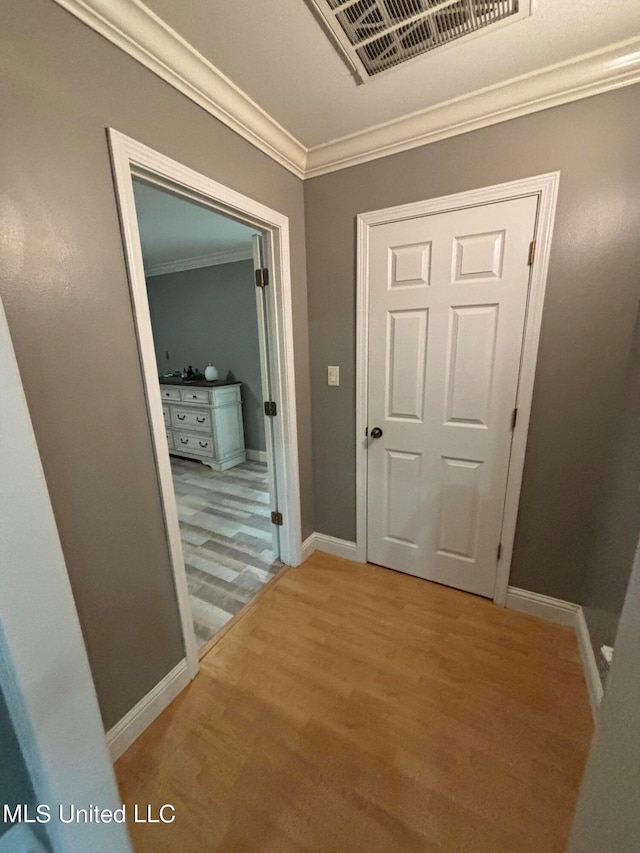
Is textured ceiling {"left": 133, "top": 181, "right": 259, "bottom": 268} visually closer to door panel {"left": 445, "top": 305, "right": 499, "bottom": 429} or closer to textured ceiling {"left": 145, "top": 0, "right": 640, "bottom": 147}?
textured ceiling {"left": 145, "top": 0, "right": 640, "bottom": 147}

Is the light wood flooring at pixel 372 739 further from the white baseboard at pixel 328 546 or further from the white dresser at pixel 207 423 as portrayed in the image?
the white dresser at pixel 207 423

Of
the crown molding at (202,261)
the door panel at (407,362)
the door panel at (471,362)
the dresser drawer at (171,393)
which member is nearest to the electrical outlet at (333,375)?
the door panel at (407,362)

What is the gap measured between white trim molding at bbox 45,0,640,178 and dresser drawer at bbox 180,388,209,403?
2.50 meters

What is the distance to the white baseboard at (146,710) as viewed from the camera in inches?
46.3

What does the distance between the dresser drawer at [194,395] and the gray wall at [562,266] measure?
2263mm

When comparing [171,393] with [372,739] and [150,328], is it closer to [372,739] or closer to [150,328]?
[150,328]

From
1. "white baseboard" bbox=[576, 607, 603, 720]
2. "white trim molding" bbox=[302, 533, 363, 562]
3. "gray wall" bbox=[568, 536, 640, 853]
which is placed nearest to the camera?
"gray wall" bbox=[568, 536, 640, 853]

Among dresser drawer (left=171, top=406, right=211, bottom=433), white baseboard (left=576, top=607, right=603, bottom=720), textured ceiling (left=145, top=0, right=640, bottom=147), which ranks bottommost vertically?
white baseboard (left=576, top=607, right=603, bottom=720)

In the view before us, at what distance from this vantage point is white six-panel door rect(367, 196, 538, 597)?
4.95 feet

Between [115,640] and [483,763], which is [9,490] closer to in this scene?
[115,640]

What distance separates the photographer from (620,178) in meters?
1.26

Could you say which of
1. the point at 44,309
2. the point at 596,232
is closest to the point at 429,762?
the point at 44,309

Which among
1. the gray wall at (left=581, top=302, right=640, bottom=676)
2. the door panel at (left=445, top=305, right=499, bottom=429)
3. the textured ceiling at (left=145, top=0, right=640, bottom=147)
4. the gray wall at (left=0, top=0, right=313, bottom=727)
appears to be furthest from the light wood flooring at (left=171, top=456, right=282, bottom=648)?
the textured ceiling at (left=145, top=0, right=640, bottom=147)

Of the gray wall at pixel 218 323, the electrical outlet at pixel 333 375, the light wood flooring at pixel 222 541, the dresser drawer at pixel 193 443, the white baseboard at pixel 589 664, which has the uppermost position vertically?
the gray wall at pixel 218 323
